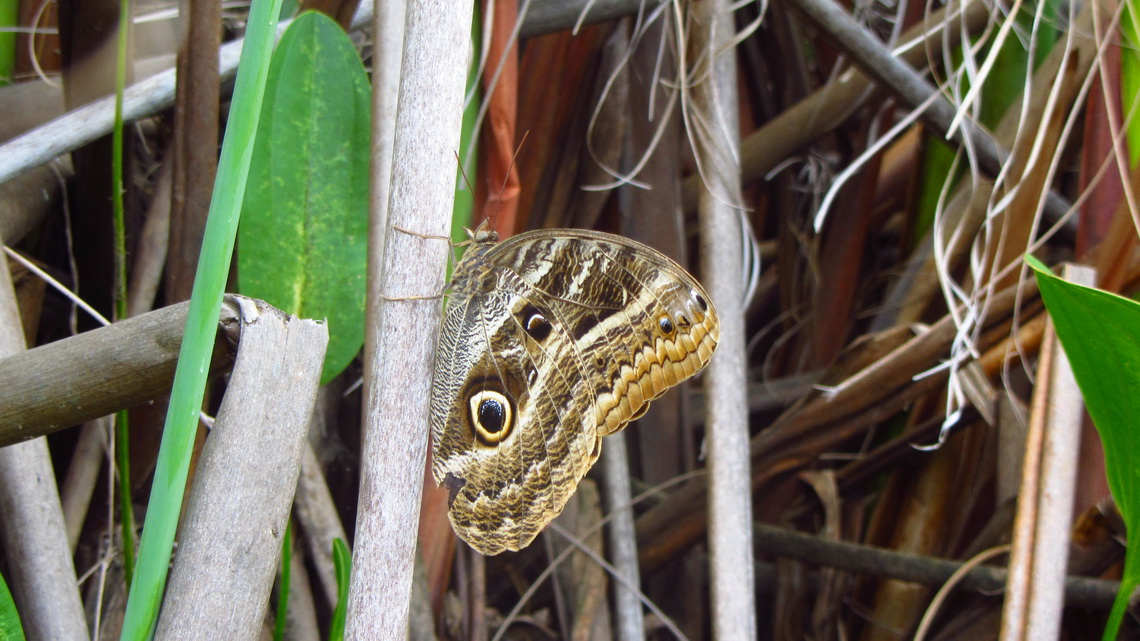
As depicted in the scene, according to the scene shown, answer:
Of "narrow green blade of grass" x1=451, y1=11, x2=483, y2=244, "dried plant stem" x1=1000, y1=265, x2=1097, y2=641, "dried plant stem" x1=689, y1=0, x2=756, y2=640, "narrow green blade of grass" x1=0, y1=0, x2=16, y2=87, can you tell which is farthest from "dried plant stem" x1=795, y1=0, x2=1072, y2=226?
"narrow green blade of grass" x1=0, y1=0, x2=16, y2=87

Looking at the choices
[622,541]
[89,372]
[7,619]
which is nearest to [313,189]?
[89,372]

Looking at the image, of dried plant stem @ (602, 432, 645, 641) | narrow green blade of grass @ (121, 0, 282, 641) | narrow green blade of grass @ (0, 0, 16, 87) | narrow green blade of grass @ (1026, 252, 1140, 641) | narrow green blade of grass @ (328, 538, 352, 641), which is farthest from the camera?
dried plant stem @ (602, 432, 645, 641)

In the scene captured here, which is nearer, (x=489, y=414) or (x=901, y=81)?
(x=489, y=414)

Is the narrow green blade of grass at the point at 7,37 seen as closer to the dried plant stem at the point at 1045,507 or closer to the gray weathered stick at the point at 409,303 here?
the gray weathered stick at the point at 409,303

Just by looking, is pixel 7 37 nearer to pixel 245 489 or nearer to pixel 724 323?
pixel 245 489

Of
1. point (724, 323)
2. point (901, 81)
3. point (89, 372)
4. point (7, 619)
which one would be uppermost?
point (901, 81)

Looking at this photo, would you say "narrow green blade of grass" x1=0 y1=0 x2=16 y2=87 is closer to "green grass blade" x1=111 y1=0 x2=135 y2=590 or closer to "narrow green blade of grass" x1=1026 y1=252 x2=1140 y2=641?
"green grass blade" x1=111 y1=0 x2=135 y2=590

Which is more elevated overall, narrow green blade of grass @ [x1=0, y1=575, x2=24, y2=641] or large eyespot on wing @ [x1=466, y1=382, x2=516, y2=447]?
large eyespot on wing @ [x1=466, y1=382, x2=516, y2=447]

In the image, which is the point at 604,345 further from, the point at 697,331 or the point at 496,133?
the point at 496,133
